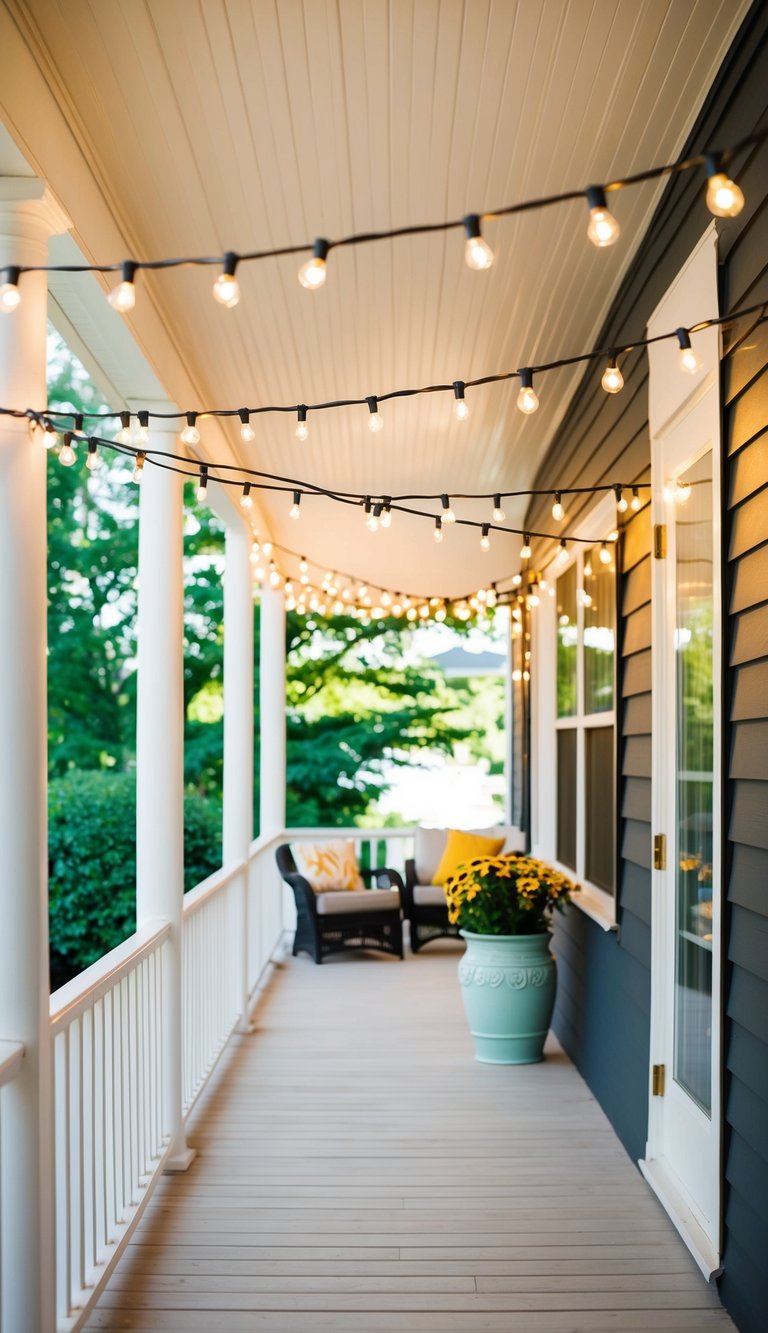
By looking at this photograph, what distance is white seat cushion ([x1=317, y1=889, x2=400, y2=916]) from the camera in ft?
26.8

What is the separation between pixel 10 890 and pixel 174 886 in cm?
173

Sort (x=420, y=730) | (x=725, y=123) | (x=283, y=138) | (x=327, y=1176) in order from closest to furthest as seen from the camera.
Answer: (x=725, y=123) → (x=283, y=138) → (x=327, y=1176) → (x=420, y=730)

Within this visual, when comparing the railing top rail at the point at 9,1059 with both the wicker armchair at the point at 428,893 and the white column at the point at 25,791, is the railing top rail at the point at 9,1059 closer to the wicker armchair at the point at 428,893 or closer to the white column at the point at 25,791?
the white column at the point at 25,791

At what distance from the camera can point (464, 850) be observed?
28.7 ft

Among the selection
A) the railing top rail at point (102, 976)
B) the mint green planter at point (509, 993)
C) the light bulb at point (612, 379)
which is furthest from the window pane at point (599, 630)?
the light bulb at point (612, 379)

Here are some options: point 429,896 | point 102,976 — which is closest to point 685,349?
point 102,976

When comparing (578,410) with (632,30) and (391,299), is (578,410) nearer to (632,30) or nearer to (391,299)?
(391,299)

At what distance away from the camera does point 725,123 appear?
3.05m

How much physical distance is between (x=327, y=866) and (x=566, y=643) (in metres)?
2.79

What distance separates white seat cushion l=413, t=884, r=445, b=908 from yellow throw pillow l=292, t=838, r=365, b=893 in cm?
41

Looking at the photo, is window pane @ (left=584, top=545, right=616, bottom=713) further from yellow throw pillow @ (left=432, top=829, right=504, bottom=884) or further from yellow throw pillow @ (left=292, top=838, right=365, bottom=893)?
yellow throw pillow @ (left=292, top=838, right=365, bottom=893)

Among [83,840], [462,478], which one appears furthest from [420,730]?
[462,478]

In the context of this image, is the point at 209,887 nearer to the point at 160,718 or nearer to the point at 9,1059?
the point at 160,718

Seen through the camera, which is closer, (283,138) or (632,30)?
(632,30)
